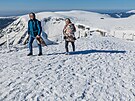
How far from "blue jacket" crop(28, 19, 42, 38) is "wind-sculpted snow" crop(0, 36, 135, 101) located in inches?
42.1

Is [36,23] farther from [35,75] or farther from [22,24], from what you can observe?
[22,24]

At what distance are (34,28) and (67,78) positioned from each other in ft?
11.1

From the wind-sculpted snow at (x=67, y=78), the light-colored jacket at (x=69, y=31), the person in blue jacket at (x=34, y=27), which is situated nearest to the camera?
the wind-sculpted snow at (x=67, y=78)

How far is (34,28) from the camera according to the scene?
1106 cm

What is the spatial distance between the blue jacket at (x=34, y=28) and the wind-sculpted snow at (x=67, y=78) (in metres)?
1.07

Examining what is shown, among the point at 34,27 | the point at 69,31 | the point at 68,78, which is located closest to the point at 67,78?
the point at 68,78

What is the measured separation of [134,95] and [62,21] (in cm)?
8209

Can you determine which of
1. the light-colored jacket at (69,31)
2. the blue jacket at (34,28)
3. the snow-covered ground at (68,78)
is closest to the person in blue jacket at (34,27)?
the blue jacket at (34,28)

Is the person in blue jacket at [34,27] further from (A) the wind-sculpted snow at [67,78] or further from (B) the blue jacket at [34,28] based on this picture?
(A) the wind-sculpted snow at [67,78]

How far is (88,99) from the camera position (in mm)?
6926

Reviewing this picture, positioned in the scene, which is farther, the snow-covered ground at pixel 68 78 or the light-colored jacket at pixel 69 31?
the light-colored jacket at pixel 69 31

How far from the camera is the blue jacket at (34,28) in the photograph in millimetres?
10938

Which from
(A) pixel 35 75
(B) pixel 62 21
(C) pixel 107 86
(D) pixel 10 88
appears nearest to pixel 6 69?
(A) pixel 35 75

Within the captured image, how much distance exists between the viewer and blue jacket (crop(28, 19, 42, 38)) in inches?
431
